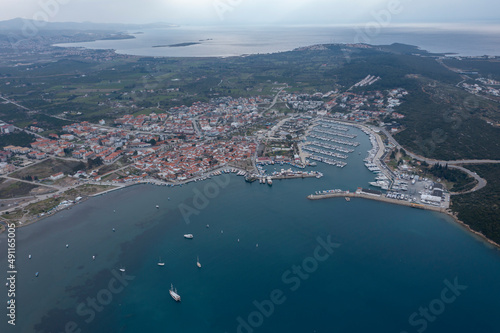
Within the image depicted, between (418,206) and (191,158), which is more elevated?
(418,206)

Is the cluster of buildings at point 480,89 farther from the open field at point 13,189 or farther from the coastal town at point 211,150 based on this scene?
the open field at point 13,189

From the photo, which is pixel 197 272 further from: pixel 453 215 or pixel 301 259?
pixel 453 215

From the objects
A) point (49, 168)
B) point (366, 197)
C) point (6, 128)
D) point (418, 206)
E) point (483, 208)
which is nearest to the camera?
point (483, 208)

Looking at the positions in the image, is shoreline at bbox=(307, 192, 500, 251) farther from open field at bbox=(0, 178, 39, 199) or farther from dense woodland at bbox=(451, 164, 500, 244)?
open field at bbox=(0, 178, 39, 199)

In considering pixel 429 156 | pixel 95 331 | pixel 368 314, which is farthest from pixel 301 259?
pixel 429 156

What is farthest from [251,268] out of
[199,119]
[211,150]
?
[199,119]

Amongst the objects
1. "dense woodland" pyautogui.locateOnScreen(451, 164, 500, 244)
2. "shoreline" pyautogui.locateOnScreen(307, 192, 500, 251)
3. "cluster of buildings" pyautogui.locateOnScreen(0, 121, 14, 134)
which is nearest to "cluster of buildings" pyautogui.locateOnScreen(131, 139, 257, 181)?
"shoreline" pyautogui.locateOnScreen(307, 192, 500, 251)

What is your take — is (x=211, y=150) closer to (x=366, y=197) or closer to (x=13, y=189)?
(x=366, y=197)

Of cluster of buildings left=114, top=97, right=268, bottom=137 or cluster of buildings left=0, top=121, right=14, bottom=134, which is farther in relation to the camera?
cluster of buildings left=114, top=97, right=268, bottom=137
